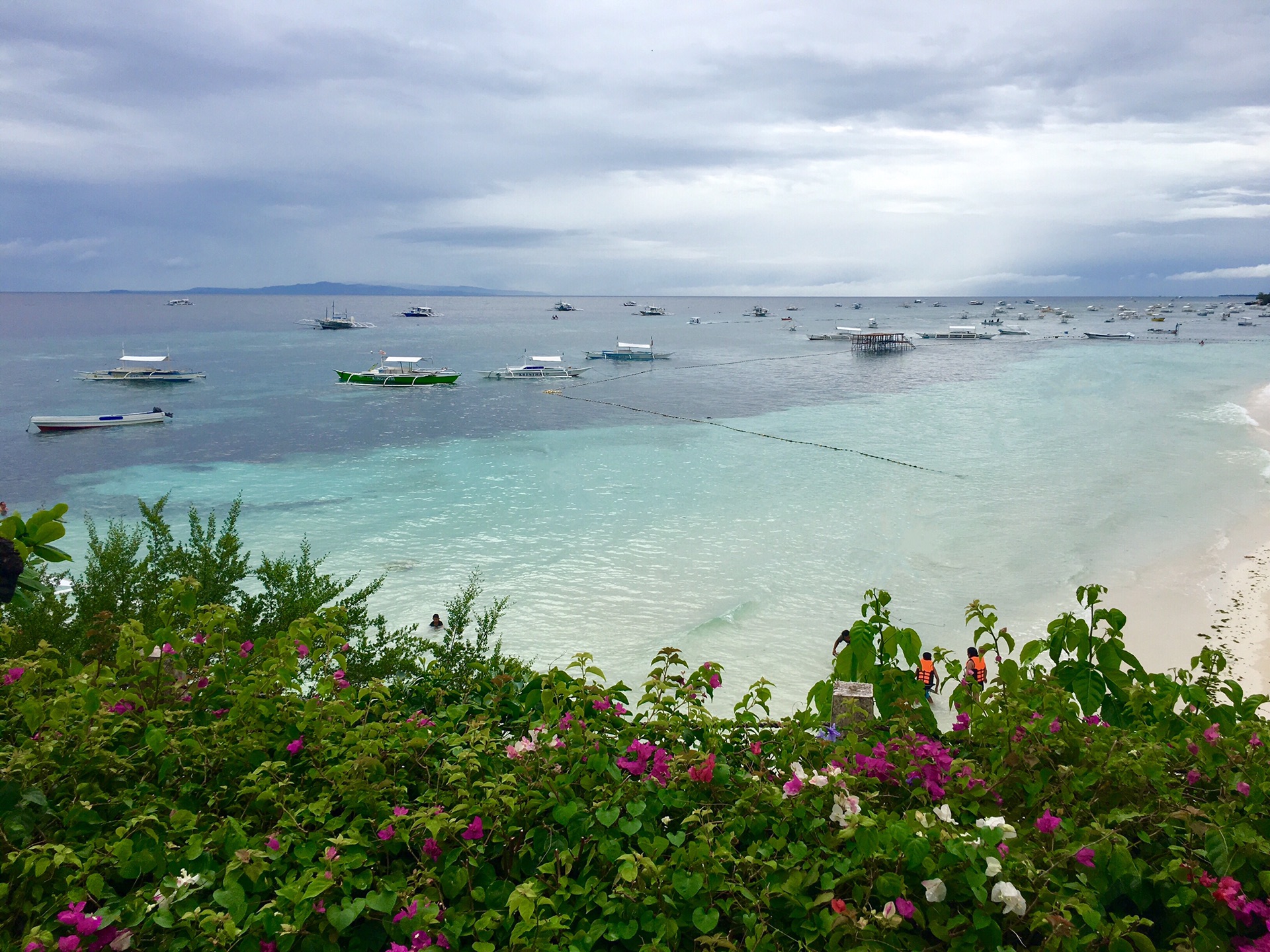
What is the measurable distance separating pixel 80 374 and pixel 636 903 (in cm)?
8191

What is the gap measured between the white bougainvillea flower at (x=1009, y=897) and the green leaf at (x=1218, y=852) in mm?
672

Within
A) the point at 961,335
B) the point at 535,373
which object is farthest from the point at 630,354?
the point at 961,335

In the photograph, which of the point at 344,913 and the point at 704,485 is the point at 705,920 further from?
the point at 704,485

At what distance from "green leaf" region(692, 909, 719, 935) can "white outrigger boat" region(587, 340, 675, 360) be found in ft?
254

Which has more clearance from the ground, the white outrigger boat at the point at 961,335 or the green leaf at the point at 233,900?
the white outrigger boat at the point at 961,335

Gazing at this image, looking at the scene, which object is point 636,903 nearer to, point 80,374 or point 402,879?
point 402,879

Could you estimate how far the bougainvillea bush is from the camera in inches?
95.7

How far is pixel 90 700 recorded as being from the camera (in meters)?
3.00

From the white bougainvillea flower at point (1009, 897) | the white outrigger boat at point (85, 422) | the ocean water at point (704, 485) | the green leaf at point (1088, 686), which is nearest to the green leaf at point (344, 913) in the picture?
the white bougainvillea flower at point (1009, 897)

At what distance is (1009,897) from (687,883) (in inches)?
39.0

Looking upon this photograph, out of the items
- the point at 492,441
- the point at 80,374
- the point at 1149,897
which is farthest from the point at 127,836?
the point at 80,374

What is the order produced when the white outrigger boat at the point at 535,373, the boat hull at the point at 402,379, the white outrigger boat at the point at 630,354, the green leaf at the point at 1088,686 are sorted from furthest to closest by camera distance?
the white outrigger boat at the point at 630,354 → the white outrigger boat at the point at 535,373 → the boat hull at the point at 402,379 → the green leaf at the point at 1088,686

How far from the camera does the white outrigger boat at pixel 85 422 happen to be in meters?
41.3

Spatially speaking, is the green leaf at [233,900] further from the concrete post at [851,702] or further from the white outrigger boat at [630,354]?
the white outrigger boat at [630,354]
